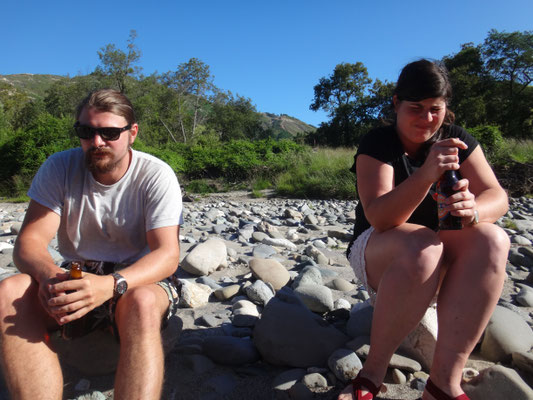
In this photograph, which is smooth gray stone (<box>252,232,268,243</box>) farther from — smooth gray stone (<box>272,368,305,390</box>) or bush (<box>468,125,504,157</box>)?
bush (<box>468,125,504,157</box>)

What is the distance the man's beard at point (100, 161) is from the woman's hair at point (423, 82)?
137 cm

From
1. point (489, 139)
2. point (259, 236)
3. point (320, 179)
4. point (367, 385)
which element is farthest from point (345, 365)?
point (489, 139)

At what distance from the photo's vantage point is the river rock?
286 cm

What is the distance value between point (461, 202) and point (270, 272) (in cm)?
171

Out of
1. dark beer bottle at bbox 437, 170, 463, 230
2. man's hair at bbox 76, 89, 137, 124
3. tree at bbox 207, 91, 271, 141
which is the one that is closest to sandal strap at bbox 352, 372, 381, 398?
dark beer bottle at bbox 437, 170, 463, 230

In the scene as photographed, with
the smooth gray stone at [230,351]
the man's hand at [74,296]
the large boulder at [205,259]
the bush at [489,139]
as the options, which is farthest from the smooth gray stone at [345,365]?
the bush at [489,139]

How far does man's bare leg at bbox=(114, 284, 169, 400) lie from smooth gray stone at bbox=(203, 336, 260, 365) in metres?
0.51

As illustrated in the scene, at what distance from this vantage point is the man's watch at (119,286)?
150 centimetres

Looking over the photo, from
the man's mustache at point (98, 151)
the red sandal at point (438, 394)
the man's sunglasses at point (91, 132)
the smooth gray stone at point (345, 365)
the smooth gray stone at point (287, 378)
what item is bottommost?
the smooth gray stone at point (287, 378)

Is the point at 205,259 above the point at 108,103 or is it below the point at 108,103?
below

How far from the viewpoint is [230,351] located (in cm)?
189

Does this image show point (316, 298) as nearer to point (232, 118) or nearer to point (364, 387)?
point (364, 387)

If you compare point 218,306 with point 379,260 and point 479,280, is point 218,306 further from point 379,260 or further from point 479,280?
point 479,280

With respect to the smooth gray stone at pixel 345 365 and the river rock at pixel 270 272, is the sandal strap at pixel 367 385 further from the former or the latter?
the river rock at pixel 270 272
